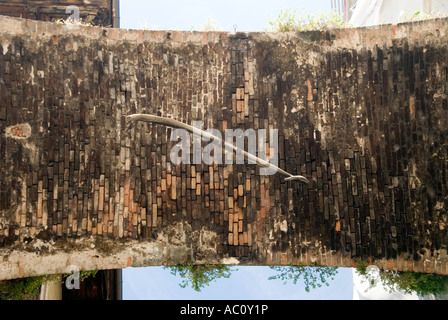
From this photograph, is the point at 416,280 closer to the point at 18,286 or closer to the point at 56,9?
the point at 18,286

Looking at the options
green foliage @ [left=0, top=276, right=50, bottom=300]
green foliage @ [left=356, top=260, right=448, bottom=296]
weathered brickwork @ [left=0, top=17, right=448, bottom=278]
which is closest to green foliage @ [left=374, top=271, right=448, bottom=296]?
green foliage @ [left=356, top=260, right=448, bottom=296]

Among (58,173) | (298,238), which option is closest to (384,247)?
(298,238)

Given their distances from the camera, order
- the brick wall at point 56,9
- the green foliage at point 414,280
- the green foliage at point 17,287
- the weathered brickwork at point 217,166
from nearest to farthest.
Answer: the weathered brickwork at point 217,166
the green foliage at point 17,287
the green foliage at point 414,280
the brick wall at point 56,9

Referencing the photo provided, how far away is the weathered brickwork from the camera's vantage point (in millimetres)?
5586

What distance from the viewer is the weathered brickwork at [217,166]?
5.59 m

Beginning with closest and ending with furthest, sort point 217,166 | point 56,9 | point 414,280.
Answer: point 217,166 < point 414,280 < point 56,9

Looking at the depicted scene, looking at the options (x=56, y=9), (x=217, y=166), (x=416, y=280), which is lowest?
(x=416, y=280)

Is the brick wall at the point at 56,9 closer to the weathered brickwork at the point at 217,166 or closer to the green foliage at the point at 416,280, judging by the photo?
the weathered brickwork at the point at 217,166

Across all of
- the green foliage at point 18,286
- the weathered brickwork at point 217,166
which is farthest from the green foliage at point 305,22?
the green foliage at point 18,286

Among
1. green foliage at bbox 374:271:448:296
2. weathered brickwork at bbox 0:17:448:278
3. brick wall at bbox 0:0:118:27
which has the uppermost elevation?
brick wall at bbox 0:0:118:27

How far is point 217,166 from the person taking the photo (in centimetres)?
575

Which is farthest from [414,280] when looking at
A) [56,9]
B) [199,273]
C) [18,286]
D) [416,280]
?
[56,9]

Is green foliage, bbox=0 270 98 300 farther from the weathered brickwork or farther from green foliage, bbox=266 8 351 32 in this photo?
green foliage, bbox=266 8 351 32

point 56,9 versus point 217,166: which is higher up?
point 56,9
